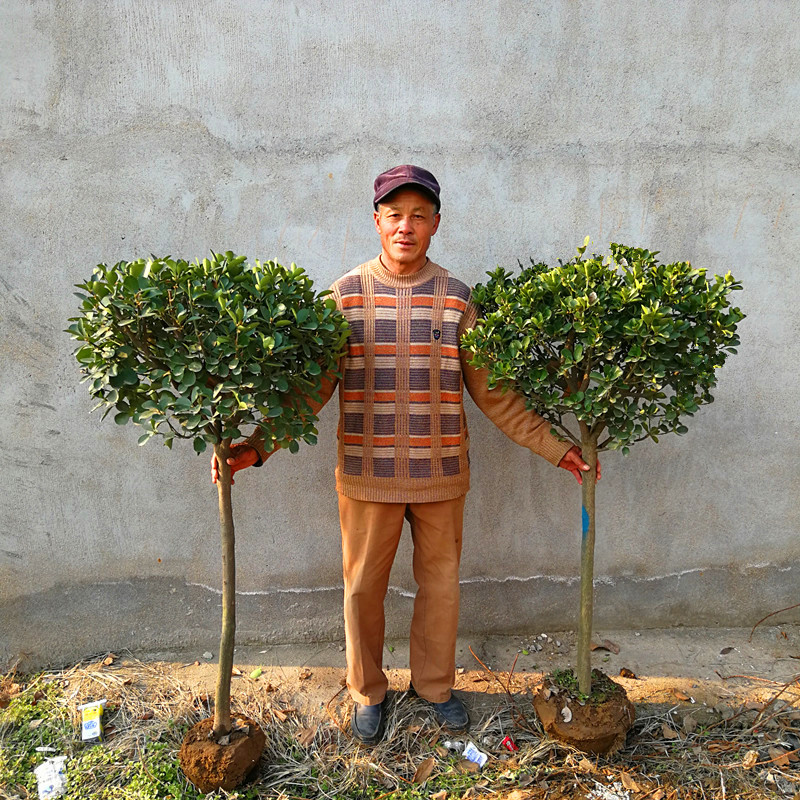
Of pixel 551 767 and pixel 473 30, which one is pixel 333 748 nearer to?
pixel 551 767

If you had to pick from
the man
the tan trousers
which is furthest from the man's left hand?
the tan trousers

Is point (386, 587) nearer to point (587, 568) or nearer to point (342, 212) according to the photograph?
point (587, 568)

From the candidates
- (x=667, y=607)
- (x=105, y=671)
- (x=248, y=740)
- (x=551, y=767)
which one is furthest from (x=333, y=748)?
(x=667, y=607)

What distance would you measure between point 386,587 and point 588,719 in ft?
3.46

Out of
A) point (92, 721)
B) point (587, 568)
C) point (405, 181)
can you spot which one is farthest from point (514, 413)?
point (92, 721)

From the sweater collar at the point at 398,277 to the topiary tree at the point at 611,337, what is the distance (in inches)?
12.5

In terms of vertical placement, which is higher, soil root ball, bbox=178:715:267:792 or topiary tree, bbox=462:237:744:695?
topiary tree, bbox=462:237:744:695

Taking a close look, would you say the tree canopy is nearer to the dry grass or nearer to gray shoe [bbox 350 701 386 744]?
the dry grass

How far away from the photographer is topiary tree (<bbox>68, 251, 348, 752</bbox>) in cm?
217

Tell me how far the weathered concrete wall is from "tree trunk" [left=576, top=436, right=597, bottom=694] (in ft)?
2.35

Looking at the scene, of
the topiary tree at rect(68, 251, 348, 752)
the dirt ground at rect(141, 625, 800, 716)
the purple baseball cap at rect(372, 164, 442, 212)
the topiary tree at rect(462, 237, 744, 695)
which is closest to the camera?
the topiary tree at rect(68, 251, 348, 752)

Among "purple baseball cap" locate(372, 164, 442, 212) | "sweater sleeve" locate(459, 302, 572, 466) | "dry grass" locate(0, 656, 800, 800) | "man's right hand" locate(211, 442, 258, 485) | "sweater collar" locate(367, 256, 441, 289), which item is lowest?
"dry grass" locate(0, 656, 800, 800)

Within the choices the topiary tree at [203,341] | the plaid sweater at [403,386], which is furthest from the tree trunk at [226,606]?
the plaid sweater at [403,386]

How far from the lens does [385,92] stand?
122 inches
